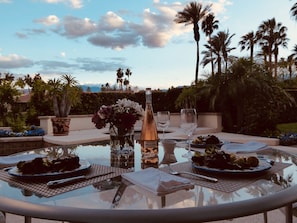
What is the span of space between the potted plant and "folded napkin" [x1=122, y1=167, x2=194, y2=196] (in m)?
6.67

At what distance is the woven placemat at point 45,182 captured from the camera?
107cm

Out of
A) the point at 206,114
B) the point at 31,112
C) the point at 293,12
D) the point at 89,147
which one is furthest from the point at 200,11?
the point at 89,147

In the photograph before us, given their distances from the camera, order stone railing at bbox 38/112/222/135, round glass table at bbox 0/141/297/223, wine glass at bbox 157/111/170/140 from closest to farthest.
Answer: round glass table at bbox 0/141/297/223 < wine glass at bbox 157/111/170/140 < stone railing at bbox 38/112/222/135

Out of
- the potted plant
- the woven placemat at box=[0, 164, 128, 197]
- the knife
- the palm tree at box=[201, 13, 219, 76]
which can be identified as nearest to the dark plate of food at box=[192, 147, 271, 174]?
the woven placemat at box=[0, 164, 128, 197]

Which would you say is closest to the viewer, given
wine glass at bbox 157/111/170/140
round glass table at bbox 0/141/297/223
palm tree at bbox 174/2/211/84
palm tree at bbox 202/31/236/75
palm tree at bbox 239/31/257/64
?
round glass table at bbox 0/141/297/223

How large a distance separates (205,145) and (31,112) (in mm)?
7588

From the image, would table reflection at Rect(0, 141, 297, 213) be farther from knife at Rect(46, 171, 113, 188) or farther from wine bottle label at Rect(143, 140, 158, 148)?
wine bottle label at Rect(143, 140, 158, 148)

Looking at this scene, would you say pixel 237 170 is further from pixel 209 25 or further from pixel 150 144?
pixel 209 25

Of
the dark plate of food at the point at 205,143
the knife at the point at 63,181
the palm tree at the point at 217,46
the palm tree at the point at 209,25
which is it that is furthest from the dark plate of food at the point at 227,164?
the palm tree at the point at 209,25

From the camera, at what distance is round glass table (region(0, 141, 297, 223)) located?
81 cm

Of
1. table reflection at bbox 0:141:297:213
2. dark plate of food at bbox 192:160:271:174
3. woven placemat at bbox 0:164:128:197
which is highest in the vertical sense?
dark plate of food at bbox 192:160:271:174

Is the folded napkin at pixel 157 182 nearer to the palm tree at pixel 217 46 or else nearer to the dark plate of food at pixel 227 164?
the dark plate of food at pixel 227 164

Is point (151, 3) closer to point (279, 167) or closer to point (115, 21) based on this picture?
point (115, 21)

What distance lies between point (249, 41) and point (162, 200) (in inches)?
1194
